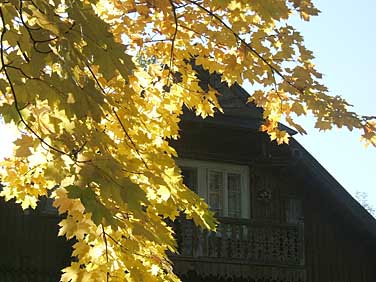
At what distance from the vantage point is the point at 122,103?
4648mm

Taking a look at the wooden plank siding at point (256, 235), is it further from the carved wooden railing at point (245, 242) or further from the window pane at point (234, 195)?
the window pane at point (234, 195)

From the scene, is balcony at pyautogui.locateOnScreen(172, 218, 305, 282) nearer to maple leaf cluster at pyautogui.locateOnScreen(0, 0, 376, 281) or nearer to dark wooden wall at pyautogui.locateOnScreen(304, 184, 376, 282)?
dark wooden wall at pyautogui.locateOnScreen(304, 184, 376, 282)

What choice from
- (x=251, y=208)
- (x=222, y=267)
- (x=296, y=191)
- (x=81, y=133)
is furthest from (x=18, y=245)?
(x=81, y=133)

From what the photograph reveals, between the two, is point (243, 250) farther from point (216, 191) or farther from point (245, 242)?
point (216, 191)

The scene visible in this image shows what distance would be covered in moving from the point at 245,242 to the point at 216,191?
5.26ft

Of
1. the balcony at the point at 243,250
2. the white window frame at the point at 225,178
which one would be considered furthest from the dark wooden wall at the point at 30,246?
the white window frame at the point at 225,178

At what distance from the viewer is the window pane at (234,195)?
15336 millimetres

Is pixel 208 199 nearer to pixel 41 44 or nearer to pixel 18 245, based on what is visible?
pixel 18 245

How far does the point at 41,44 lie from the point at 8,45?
211 millimetres

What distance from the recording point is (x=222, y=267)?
44.8ft

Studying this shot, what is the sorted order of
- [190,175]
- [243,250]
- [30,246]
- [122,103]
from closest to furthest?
[122,103], [30,246], [243,250], [190,175]

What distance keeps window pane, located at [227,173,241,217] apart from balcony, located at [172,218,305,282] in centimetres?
94

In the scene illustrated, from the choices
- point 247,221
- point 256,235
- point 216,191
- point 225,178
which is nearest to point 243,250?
point 256,235

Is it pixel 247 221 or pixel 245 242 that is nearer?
pixel 247 221
